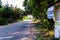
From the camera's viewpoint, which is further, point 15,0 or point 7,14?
point 15,0

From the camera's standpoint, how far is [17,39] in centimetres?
1647

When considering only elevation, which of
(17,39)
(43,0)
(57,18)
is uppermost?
(43,0)

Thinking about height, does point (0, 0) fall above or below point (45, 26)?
above

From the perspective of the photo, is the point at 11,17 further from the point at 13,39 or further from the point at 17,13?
the point at 13,39

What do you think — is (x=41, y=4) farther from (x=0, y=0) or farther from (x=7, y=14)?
(x=0, y=0)

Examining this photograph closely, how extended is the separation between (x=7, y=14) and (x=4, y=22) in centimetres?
640

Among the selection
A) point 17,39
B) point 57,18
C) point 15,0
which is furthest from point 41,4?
point 15,0

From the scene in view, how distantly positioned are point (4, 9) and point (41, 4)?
21.8 meters

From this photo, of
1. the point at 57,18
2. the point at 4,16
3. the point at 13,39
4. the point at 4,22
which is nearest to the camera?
the point at 57,18

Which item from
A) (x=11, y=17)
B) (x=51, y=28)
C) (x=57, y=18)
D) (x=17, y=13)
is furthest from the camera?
(x=17, y=13)

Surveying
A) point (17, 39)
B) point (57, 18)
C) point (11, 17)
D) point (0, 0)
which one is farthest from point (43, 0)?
point (0, 0)

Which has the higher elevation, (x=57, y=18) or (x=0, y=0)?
(x=0, y=0)

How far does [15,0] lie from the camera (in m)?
66.9

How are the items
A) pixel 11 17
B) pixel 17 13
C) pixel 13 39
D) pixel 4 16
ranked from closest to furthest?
pixel 13 39
pixel 4 16
pixel 11 17
pixel 17 13
